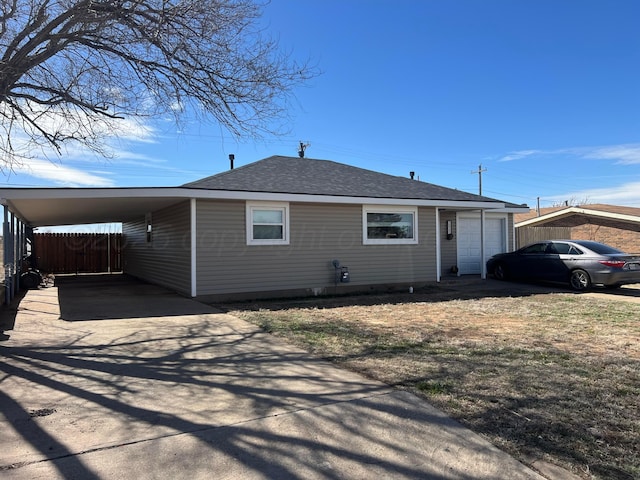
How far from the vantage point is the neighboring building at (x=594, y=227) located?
19.9 meters

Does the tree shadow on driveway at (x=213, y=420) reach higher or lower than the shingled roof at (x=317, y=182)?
lower

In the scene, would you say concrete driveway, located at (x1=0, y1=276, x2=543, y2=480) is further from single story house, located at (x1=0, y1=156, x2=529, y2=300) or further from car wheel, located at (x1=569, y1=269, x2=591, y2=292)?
car wheel, located at (x1=569, y1=269, x2=591, y2=292)

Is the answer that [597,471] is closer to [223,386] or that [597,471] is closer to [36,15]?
[223,386]

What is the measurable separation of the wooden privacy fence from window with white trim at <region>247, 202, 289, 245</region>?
13.2 meters

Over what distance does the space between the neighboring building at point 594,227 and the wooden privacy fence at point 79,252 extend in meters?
18.3

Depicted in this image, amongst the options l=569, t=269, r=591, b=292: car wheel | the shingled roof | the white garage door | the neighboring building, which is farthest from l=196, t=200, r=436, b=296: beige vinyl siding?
the neighboring building

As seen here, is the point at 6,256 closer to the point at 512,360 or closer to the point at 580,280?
the point at 512,360

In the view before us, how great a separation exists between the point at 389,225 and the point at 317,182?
7.85ft

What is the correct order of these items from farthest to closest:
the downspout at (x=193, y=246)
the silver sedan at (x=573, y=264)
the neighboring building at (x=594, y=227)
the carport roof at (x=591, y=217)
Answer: the carport roof at (x=591, y=217) < the neighboring building at (x=594, y=227) < the silver sedan at (x=573, y=264) < the downspout at (x=193, y=246)

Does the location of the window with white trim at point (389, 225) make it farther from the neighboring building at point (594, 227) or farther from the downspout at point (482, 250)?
the neighboring building at point (594, 227)

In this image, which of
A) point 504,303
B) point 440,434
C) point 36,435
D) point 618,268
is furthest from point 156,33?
point 618,268

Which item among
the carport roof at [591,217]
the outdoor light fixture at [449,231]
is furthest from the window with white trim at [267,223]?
the carport roof at [591,217]

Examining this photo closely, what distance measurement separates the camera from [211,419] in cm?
379

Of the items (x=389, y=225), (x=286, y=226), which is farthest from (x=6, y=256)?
(x=389, y=225)
